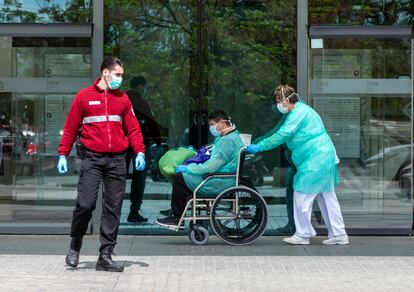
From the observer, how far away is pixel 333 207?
9.23 metres

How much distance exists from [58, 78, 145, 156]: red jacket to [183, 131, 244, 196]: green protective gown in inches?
58.8

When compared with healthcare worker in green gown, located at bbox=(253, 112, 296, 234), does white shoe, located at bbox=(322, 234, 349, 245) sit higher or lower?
lower

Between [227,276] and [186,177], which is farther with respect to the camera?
[186,177]

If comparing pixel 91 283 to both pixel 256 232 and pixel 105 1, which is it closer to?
pixel 256 232

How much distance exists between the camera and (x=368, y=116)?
33.7 ft

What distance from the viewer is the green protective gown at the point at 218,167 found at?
8969mm

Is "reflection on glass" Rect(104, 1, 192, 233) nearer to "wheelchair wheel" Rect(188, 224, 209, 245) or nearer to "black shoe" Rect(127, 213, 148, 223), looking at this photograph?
"black shoe" Rect(127, 213, 148, 223)

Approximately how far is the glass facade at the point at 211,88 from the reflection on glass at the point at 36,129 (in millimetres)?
12

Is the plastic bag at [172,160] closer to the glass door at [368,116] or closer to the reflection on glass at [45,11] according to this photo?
the glass door at [368,116]

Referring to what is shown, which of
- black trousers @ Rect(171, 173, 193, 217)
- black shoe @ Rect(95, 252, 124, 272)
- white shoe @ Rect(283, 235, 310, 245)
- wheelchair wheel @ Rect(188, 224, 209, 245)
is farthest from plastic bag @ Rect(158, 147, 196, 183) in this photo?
black shoe @ Rect(95, 252, 124, 272)

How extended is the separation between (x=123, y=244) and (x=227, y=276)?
84.8 inches

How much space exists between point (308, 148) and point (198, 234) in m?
1.46

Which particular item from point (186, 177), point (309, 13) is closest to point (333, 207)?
point (186, 177)

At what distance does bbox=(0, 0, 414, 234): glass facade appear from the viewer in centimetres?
998
